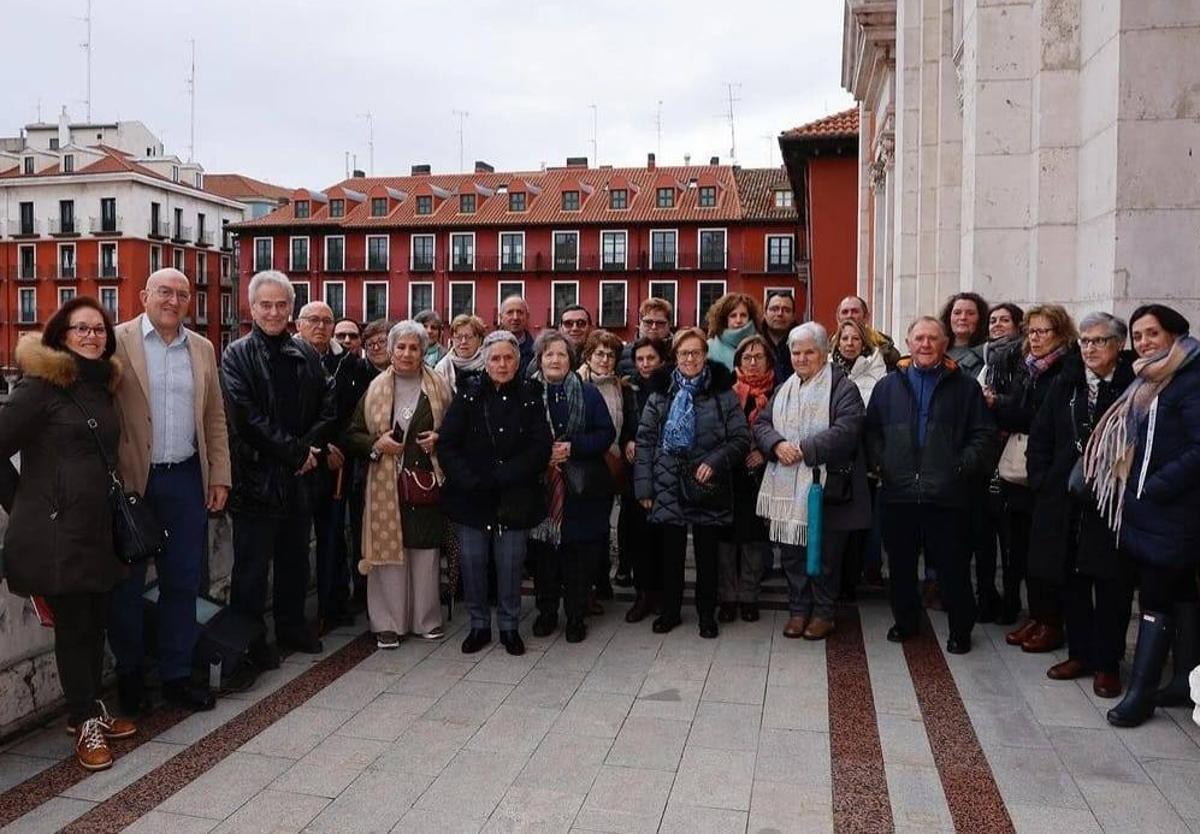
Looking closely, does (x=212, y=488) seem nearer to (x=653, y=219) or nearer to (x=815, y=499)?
(x=815, y=499)

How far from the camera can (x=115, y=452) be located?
4434 mm

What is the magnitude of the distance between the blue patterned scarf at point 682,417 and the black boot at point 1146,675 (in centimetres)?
257

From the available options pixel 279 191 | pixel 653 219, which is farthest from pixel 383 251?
pixel 279 191

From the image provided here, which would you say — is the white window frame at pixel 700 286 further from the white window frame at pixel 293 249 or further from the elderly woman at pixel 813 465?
the elderly woman at pixel 813 465

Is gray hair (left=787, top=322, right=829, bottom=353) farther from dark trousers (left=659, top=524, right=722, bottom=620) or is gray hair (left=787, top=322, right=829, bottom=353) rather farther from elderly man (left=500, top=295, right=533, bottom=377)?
elderly man (left=500, top=295, right=533, bottom=377)

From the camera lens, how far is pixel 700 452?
6059 millimetres

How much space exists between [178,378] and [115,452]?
581mm

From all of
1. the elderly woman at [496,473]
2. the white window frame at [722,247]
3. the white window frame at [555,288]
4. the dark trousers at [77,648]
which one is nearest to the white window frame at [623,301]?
the white window frame at [555,288]

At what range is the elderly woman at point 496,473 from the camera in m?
5.82

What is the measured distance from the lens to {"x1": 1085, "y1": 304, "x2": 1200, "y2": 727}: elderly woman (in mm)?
4508

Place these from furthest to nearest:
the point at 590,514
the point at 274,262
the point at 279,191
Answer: the point at 279,191, the point at 274,262, the point at 590,514

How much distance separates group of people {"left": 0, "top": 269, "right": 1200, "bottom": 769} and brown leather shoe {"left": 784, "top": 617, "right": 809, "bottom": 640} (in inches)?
0.6

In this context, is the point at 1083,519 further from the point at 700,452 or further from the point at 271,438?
the point at 271,438

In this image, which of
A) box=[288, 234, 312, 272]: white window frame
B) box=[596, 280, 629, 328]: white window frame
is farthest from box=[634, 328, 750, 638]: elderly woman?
box=[288, 234, 312, 272]: white window frame
